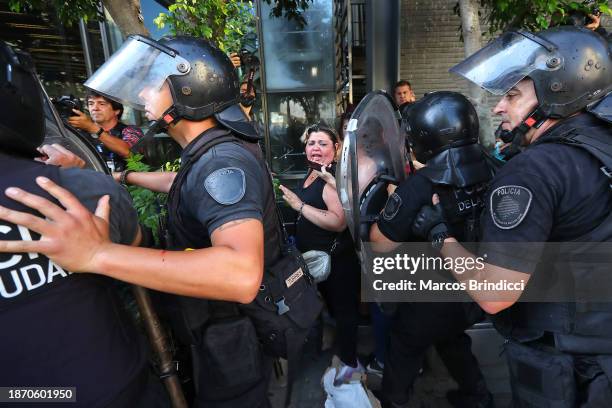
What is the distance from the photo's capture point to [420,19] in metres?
7.07

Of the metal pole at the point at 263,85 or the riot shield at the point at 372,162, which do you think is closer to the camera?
the riot shield at the point at 372,162

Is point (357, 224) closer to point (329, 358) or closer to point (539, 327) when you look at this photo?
point (539, 327)

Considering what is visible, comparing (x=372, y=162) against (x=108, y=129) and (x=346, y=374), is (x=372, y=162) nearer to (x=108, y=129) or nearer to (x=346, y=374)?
(x=346, y=374)

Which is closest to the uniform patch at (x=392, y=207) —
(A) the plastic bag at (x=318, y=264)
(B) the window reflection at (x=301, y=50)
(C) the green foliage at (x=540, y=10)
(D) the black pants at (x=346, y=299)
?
(A) the plastic bag at (x=318, y=264)

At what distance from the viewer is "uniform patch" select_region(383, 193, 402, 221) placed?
183cm

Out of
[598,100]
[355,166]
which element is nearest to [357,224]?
[355,166]

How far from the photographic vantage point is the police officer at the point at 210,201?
98 centimetres

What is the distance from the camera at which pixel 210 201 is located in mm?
1087

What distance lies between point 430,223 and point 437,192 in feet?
0.68

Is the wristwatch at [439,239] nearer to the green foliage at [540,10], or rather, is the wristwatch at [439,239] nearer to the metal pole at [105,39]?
the green foliage at [540,10]

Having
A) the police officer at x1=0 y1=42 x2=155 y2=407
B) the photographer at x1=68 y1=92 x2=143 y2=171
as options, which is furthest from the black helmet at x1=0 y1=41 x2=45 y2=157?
the photographer at x1=68 y1=92 x2=143 y2=171

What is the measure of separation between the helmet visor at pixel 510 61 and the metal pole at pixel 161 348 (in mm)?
1719

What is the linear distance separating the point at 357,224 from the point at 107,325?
115cm

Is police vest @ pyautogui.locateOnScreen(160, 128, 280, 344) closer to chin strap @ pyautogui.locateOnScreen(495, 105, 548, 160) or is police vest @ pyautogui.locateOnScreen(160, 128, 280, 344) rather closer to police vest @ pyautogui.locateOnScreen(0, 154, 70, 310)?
police vest @ pyautogui.locateOnScreen(0, 154, 70, 310)
